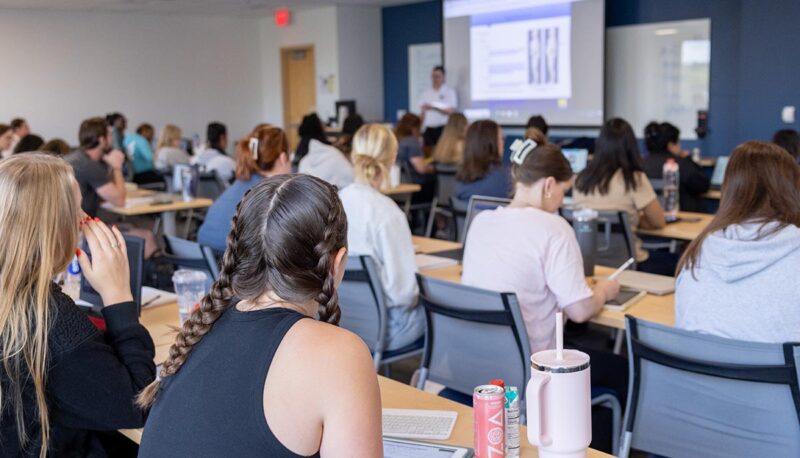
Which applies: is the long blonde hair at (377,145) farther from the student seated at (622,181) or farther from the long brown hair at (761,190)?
the long brown hair at (761,190)

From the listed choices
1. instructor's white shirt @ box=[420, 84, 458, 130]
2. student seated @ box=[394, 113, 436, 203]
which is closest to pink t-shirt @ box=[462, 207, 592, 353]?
student seated @ box=[394, 113, 436, 203]

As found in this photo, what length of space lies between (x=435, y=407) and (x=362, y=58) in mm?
10820

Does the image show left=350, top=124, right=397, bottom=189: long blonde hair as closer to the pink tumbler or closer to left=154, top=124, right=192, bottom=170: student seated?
the pink tumbler

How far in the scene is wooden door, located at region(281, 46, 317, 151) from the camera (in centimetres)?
1330

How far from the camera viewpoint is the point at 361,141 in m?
4.23

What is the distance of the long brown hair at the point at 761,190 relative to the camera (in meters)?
2.47

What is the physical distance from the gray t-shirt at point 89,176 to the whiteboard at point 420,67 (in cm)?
655

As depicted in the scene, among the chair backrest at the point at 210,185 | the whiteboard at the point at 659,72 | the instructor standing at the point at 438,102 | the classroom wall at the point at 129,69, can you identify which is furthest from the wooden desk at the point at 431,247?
the classroom wall at the point at 129,69

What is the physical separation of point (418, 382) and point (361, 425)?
69.1 inches

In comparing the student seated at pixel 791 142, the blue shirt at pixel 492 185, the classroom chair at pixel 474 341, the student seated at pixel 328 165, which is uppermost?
the student seated at pixel 791 142

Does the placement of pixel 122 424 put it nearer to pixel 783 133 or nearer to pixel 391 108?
pixel 783 133

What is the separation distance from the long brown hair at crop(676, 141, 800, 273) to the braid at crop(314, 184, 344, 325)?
Result: 1.43 m

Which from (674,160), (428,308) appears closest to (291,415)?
(428,308)

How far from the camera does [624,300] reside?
3113mm
